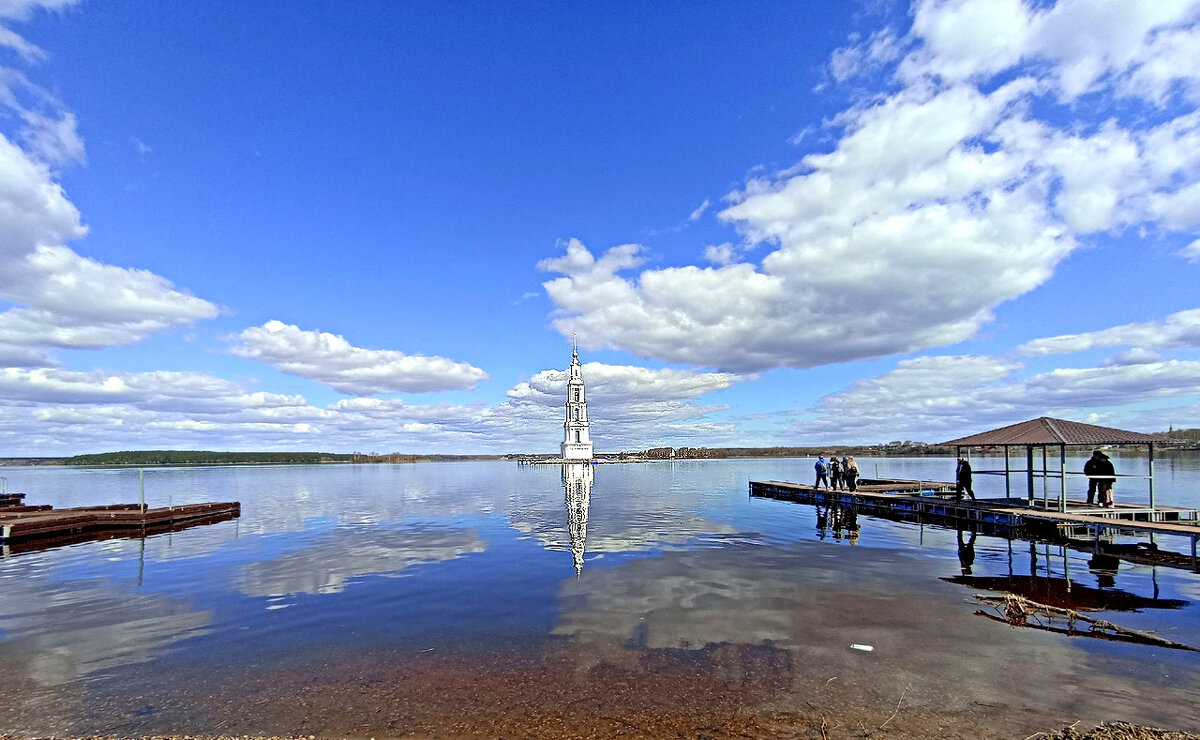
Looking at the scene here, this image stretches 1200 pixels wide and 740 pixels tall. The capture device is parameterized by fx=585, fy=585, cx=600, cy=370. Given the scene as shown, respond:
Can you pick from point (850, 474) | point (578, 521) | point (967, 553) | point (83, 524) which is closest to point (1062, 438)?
point (967, 553)

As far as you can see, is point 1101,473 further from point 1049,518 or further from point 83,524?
point 83,524

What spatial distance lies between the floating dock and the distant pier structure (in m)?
107

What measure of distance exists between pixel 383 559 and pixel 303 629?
9.76 metres

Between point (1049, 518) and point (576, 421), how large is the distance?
420ft

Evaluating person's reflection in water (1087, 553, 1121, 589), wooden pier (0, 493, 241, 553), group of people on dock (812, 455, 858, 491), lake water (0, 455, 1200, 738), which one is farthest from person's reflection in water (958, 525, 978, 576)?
wooden pier (0, 493, 241, 553)

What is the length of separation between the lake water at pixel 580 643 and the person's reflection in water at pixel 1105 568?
29cm

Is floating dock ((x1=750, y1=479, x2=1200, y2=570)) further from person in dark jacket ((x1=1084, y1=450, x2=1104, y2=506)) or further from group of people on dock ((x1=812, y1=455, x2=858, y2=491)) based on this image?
group of people on dock ((x1=812, y1=455, x2=858, y2=491))

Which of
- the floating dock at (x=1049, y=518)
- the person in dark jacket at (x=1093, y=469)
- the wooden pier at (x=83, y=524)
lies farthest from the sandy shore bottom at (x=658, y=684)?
the wooden pier at (x=83, y=524)

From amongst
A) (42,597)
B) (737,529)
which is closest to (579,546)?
(737,529)

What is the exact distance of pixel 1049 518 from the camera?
25.4 meters

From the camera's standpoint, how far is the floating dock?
22406 mm

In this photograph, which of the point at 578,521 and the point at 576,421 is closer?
the point at 578,521

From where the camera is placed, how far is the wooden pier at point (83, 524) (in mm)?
31094

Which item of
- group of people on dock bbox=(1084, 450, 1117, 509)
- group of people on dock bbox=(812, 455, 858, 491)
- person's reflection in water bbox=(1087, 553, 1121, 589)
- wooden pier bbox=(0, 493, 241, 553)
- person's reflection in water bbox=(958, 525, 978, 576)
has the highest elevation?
group of people on dock bbox=(1084, 450, 1117, 509)
